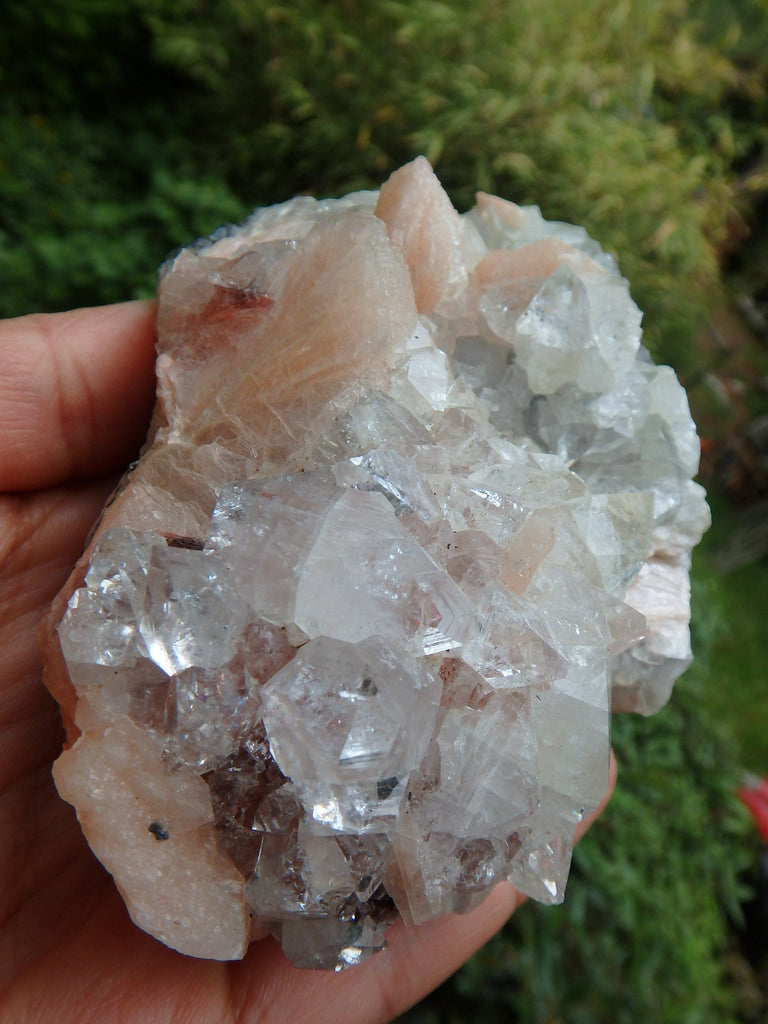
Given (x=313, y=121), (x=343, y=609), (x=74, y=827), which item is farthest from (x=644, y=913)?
(x=313, y=121)

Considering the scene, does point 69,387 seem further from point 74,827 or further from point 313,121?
point 313,121

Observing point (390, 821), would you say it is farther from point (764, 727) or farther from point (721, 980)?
point (764, 727)

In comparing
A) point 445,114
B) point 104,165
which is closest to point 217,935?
point 445,114

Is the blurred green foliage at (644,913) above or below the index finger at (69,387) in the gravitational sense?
Result: below

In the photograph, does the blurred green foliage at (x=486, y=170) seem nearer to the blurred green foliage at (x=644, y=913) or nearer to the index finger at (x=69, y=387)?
the blurred green foliage at (x=644, y=913)

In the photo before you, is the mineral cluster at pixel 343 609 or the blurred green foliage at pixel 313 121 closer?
the mineral cluster at pixel 343 609

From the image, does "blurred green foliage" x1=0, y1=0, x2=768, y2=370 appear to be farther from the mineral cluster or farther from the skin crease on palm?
the mineral cluster

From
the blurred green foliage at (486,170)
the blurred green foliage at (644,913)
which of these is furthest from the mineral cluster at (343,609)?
the blurred green foliage at (486,170)
